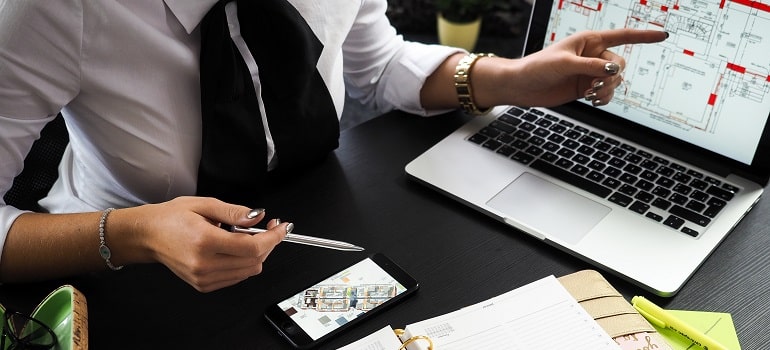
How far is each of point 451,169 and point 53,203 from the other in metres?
0.60

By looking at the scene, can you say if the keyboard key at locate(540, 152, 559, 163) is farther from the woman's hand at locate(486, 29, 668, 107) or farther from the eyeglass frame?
the eyeglass frame

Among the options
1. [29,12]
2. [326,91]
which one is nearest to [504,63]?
[326,91]

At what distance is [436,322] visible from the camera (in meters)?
0.83

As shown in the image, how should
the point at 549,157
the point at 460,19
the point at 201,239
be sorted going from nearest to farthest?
the point at 201,239 → the point at 549,157 → the point at 460,19

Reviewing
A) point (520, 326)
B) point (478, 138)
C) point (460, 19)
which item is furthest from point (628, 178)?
point (460, 19)

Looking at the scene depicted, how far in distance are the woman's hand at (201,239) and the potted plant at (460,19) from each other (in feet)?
7.00

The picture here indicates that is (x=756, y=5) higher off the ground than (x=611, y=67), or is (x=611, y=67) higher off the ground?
(x=756, y=5)

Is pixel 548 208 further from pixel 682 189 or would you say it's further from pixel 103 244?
pixel 103 244

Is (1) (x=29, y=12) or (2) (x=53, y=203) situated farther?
(2) (x=53, y=203)

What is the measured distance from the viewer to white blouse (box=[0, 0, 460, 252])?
0.85 meters

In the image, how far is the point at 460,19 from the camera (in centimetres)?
285

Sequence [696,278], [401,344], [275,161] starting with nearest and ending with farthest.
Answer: [401,344]
[696,278]
[275,161]

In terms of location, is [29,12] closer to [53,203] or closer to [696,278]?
[53,203]

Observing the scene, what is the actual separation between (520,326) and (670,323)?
0.16 meters
